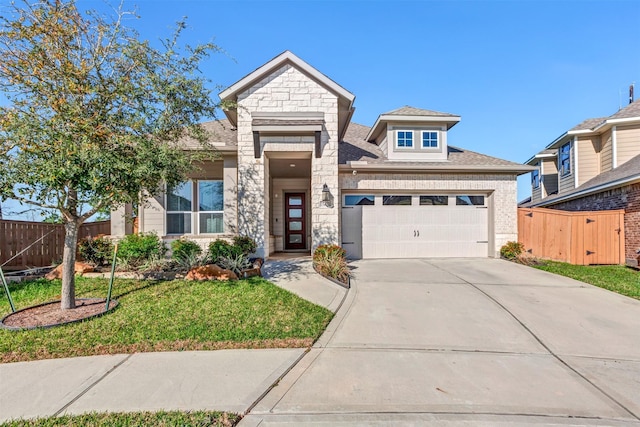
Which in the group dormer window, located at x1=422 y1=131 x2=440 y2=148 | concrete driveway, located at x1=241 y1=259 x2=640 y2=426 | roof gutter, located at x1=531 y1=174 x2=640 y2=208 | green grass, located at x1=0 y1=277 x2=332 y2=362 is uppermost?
dormer window, located at x1=422 y1=131 x2=440 y2=148

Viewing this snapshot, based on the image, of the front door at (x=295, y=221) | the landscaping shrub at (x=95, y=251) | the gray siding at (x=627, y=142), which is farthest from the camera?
the front door at (x=295, y=221)

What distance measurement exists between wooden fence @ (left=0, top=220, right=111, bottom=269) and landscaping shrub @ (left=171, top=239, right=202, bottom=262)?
3.57 m

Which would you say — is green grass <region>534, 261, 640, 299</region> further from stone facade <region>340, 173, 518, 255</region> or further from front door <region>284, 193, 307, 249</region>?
front door <region>284, 193, 307, 249</region>

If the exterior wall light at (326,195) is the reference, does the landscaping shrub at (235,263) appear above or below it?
below

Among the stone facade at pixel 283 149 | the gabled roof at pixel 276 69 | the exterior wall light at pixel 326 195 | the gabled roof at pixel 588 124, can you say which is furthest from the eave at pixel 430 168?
the gabled roof at pixel 588 124

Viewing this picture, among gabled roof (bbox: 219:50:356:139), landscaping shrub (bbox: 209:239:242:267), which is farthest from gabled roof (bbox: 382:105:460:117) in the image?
landscaping shrub (bbox: 209:239:242:267)

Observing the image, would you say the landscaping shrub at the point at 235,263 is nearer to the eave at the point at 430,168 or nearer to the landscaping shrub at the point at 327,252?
the landscaping shrub at the point at 327,252

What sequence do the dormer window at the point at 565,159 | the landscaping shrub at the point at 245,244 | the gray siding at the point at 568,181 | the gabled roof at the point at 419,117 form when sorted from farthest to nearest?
the dormer window at the point at 565,159, the gray siding at the point at 568,181, the gabled roof at the point at 419,117, the landscaping shrub at the point at 245,244

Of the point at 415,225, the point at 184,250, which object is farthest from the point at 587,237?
the point at 184,250

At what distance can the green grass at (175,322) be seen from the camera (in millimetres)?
3996

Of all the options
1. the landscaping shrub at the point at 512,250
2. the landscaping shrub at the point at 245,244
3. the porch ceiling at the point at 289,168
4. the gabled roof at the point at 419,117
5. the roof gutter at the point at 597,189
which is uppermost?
the gabled roof at the point at 419,117

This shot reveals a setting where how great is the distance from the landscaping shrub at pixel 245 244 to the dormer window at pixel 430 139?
24.4ft

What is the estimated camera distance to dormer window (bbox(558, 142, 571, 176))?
15.0 m

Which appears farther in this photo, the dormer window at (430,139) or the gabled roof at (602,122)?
the gabled roof at (602,122)
